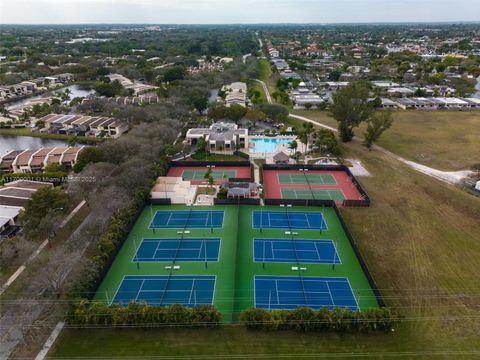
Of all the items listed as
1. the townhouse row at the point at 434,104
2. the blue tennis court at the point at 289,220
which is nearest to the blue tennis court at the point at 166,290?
the blue tennis court at the point at 289,220

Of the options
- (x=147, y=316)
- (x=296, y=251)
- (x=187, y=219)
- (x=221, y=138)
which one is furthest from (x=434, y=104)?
(x=147, y=316)

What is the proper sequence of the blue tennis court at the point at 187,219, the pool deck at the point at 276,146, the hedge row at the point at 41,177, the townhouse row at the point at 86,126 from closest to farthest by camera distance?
1. the blue tennis court at the point at 187,219
2. the hedge row at the point at 41,177
3. the pool deck at the point at 276,146
4. the townhouse row at the point at 86,126

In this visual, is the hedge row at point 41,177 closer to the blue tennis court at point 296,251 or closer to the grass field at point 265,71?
the blue tennis court at point 296,251

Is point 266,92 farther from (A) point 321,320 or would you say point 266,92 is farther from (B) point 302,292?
(A) point 321,320

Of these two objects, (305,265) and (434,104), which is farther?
(434,104)

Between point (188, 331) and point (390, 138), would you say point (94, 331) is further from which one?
point (390, 138)

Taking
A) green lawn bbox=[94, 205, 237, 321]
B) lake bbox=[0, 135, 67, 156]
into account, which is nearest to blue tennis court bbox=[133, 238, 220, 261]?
green lawn bbox=[94, 205, 237, 321]
